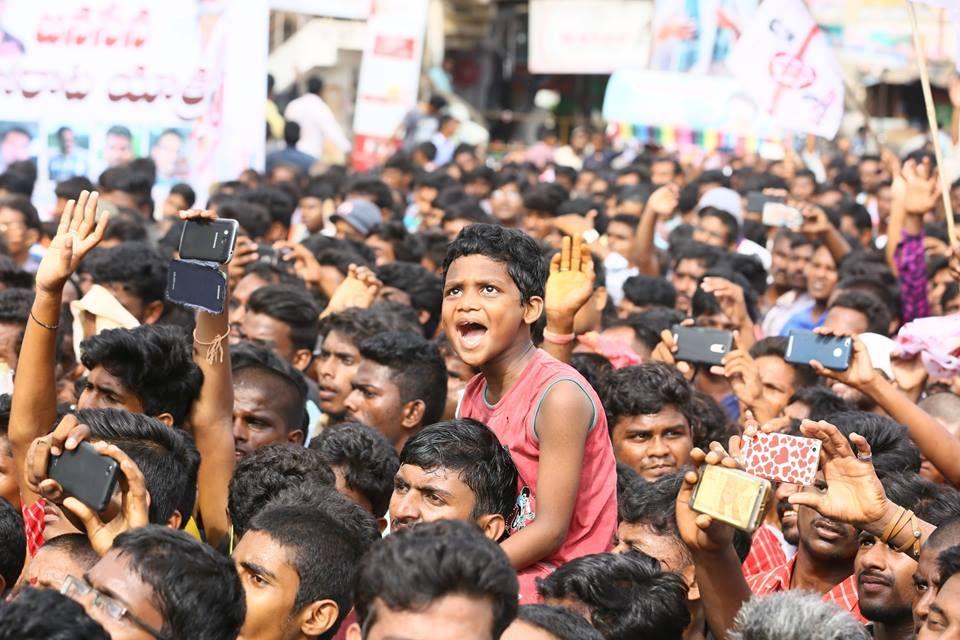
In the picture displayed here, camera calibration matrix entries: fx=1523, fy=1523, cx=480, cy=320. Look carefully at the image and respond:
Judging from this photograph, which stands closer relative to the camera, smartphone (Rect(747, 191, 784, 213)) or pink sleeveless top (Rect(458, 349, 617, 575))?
pink sleeveless top (Rect(458, 349, 617, 575))

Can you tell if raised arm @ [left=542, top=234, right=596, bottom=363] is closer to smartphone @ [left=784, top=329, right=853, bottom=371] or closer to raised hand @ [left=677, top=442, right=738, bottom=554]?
smartphone @ [left=784, top=329, right=853, bottom=371]

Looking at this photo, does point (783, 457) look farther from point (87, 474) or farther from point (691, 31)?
point (691, 31)

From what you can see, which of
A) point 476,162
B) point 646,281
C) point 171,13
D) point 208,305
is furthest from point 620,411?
point 476,162

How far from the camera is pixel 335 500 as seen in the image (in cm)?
388

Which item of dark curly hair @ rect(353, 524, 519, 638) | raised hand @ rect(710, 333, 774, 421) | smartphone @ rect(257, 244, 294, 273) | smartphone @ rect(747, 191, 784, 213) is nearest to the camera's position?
dark curly hair @ rect(353, 524, 519, 638)

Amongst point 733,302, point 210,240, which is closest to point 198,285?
point 210,240

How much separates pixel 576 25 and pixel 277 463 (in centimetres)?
1709

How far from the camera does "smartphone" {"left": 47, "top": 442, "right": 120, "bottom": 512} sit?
3119 mm

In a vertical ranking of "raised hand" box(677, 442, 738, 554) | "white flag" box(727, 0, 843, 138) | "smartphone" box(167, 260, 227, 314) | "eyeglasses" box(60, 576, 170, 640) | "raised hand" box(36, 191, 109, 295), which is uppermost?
"white flag" box(727, 0, 843, 138)

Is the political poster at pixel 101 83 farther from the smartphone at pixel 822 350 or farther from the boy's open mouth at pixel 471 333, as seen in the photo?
the boy's open mouth at pixel 471 333

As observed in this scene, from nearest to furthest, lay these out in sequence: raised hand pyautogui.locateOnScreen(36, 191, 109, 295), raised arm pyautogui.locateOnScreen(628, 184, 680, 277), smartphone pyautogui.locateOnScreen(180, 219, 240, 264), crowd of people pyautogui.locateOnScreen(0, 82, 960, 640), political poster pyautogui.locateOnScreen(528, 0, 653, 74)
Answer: crowd of people pyautogui.locateOnScreen(0, 82, 960, 640) → raised hand pyautogui.locateOnScreen(36, 191, 109, 295) → smartphone pyautogui.locateOnScreen(180, 219, 240, 264) → raised arm pyautogui.locateOnScreen(628, 184, 680, 277) → political poster pyautogui.locateOnScreen(528, 0, 653, 74)

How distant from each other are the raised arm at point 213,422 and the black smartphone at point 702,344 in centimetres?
225

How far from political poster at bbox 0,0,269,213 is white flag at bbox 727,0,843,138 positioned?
377 centimetres

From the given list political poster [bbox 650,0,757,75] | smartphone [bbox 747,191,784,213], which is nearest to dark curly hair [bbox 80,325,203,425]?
smartphone [bbox 747,191,784,213]
